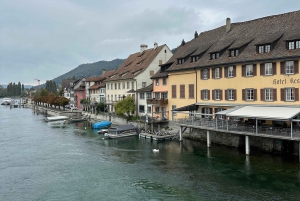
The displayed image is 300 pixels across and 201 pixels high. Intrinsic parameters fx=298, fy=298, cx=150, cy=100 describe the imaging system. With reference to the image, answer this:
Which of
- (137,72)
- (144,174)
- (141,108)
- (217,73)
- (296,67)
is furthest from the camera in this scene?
(137,72)

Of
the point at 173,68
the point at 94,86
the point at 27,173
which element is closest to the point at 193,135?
the point at 173,68

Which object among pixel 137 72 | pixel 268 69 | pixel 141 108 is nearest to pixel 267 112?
pixel 268 69

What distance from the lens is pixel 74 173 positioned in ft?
84.8

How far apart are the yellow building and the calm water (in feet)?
18.4

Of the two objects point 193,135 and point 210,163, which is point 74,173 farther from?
point 193,135

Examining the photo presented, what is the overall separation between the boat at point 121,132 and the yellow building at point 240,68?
6.75 meters

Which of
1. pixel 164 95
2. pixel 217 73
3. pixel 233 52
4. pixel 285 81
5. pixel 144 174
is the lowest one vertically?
pixel 144 174

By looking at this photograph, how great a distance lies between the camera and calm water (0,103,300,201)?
2070cm

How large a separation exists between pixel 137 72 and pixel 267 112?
107 ft

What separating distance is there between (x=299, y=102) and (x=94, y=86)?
192 feet

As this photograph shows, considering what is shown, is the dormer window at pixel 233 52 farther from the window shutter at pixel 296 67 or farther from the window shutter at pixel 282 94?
the window shutter at pixel 296 67

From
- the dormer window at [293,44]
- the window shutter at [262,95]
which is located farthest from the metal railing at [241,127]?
the dormer window at [293,44]

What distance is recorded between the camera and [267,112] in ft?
89.2

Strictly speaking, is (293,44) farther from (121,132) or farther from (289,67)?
(121,132)
